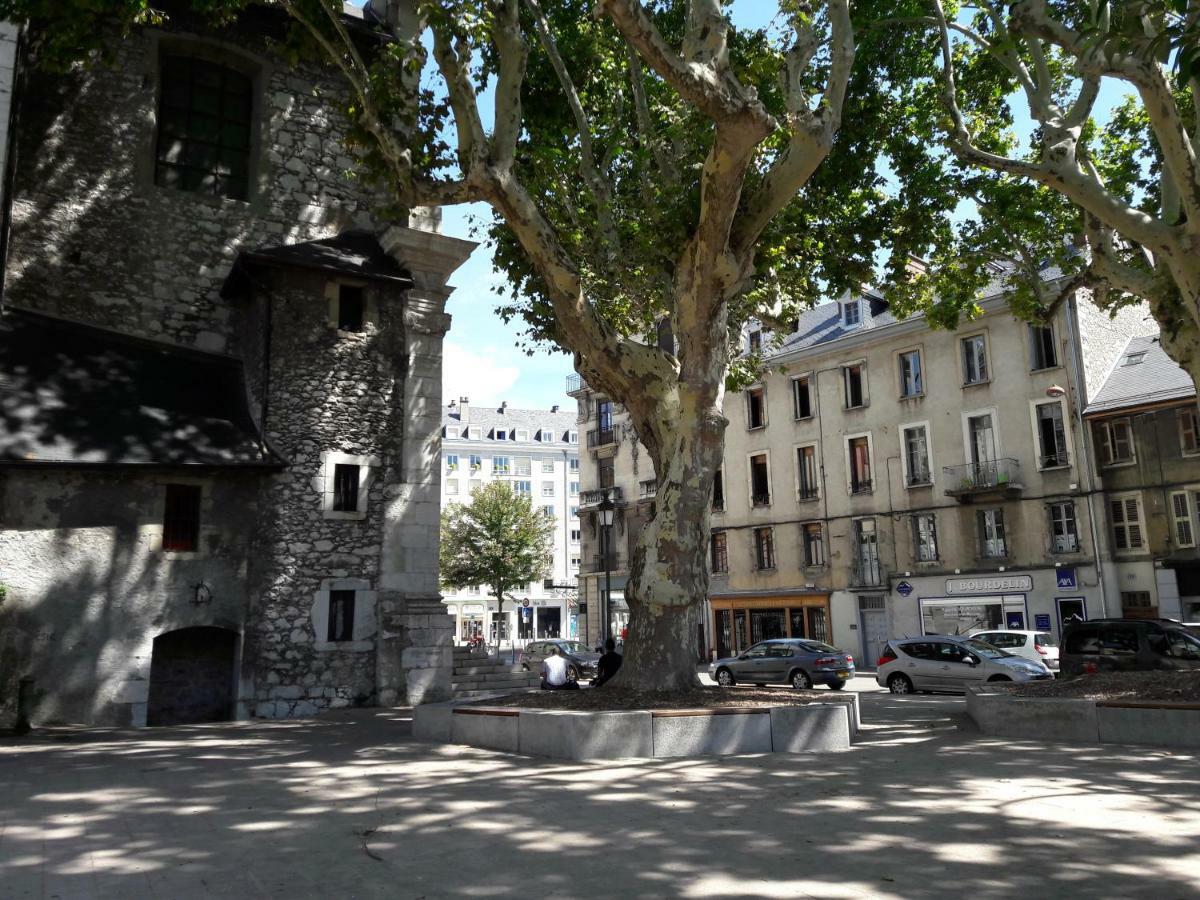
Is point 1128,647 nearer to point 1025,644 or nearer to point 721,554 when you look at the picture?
point 1025,644

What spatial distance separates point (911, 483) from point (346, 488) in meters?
23.5

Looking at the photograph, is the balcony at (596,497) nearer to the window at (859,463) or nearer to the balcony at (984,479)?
the window at (859,463)

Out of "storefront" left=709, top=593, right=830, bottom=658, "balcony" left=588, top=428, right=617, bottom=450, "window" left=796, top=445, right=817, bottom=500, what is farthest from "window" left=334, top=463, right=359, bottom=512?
"balcony" left=588, top=428, right=617, bottom=450

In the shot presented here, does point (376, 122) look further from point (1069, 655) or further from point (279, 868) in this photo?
point (1069, 655)

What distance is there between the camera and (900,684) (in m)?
21.8

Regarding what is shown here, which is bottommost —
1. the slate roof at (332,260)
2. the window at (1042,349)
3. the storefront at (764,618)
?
the storefront at (764,618)

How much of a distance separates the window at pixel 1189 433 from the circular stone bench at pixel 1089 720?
833 inches

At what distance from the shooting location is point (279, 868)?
534 cm

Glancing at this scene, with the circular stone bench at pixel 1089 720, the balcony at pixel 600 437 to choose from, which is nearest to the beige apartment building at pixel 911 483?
the balcony at pixel 600 437

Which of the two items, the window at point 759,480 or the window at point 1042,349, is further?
the window at point 759,480

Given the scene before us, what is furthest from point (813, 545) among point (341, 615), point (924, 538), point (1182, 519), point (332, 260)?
point (332, 260)

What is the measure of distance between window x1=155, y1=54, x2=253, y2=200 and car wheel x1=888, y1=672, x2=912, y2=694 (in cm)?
1783

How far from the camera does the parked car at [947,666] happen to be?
784 inches

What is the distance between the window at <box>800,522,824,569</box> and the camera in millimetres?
37000
